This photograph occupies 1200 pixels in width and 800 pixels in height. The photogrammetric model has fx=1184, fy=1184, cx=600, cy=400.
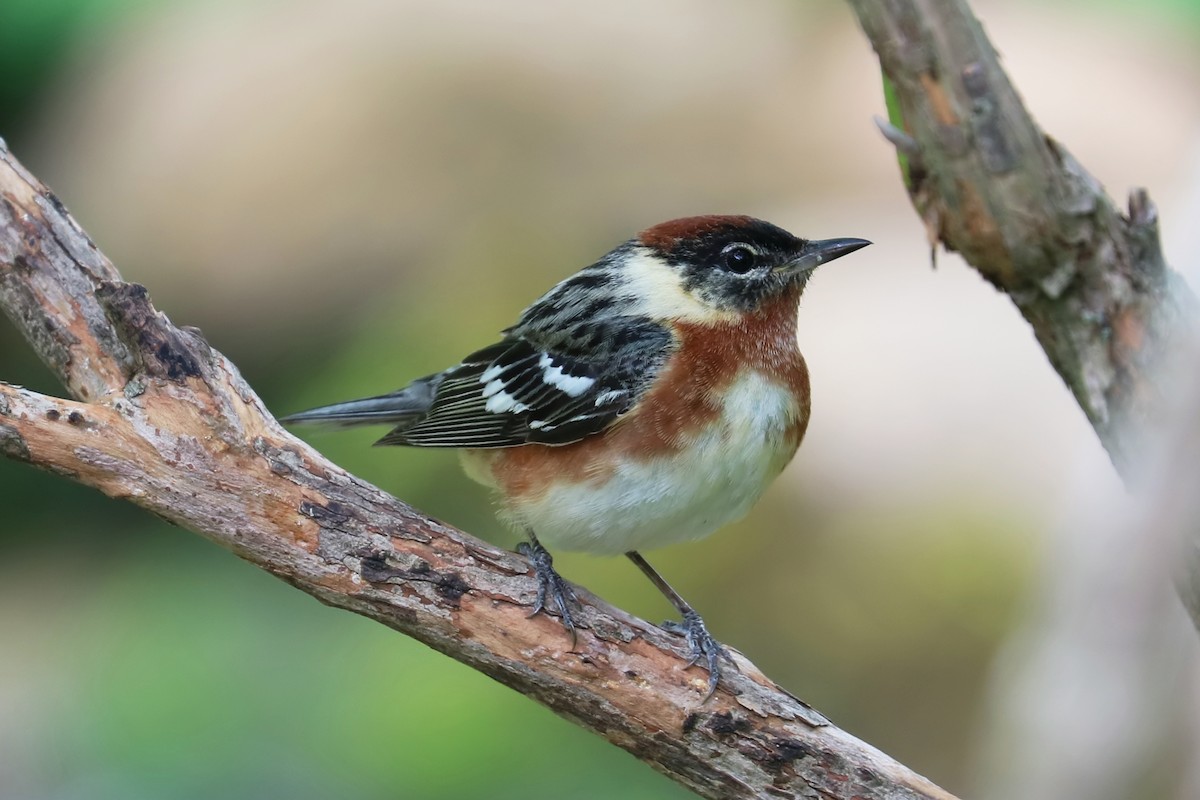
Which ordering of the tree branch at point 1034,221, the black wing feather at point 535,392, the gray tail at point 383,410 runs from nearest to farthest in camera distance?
1. the tree branch at point 1034,221
2. the black wing feather at point 535,392
3. the gray tail at point 383,410

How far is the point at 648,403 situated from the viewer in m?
3.01

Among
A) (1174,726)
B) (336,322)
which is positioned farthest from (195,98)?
(1174,726)

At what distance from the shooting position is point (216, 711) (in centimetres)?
496

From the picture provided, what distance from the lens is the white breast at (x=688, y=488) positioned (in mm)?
2973

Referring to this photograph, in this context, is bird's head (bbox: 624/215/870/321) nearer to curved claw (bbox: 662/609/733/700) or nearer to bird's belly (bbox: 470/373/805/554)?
bird's belly (bbox: 470/373/805/554)

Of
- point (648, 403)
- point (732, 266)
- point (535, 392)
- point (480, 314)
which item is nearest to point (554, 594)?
point (648, 403)

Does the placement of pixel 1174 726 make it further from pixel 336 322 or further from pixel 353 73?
pixel 353 73

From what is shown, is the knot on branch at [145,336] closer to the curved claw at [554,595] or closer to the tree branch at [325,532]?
the tree branch at [325,532]

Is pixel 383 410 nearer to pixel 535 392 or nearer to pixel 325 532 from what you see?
pixel 535 392

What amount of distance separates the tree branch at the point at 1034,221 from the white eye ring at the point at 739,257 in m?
0.77

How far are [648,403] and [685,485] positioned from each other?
0.23 metres

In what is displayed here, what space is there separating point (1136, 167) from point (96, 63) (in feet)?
21.2

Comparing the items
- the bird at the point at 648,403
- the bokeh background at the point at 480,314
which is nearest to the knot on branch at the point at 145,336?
A: the bird at the point at 648,403

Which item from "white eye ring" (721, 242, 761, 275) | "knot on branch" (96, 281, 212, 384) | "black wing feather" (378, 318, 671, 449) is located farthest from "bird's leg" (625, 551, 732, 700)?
"knot on branch" (96, 281, 212, 384)
